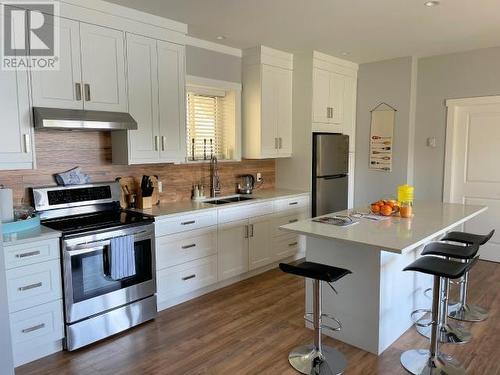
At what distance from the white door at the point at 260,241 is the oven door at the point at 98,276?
1.26m

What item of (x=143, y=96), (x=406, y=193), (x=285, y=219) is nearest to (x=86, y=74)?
(x=143, y=96)

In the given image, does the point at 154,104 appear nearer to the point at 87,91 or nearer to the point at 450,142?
the point at 87,91

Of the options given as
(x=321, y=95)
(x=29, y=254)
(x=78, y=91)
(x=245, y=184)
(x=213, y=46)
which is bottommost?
(x=29, y=254)

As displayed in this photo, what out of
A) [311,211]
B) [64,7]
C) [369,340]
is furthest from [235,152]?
[369,340]

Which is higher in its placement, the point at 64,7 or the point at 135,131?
the point at 64,7

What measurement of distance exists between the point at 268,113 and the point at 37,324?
3.19 m

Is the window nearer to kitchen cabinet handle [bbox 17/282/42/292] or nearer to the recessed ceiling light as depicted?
kitchen cabinet handle [bbox 17/282/42/292]

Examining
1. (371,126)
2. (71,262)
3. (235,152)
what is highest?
(371,126)

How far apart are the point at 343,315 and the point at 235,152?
7.81 ft

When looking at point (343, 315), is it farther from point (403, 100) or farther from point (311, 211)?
point (403, 100)

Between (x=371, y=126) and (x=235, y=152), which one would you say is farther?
(x=371, y=126)

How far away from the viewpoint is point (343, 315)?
2.84m

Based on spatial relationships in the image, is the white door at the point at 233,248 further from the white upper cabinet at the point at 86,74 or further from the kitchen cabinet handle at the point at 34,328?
the kitchen cabinet handle at the point at 34,328

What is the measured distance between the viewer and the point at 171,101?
12.0ft
